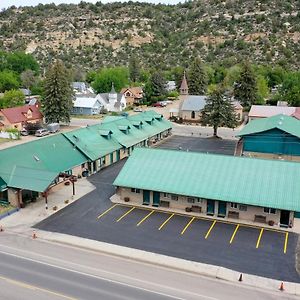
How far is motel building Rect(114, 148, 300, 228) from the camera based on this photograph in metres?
33.7

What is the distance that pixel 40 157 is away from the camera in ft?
140

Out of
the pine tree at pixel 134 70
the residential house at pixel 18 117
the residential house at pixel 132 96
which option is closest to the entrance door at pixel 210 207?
the residential house at pixel 18 117

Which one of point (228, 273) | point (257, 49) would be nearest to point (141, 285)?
point (228, 273)

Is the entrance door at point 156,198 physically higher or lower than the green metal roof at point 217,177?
lower

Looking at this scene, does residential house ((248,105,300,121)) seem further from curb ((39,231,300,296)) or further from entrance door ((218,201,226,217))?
curb ((39,231,300,296))

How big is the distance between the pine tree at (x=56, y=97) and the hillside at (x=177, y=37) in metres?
86.2

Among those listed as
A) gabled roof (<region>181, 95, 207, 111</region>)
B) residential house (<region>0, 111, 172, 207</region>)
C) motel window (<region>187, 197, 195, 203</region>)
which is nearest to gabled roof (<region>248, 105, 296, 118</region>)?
gabled roof (<region>181, 95, 207, 111</region>)

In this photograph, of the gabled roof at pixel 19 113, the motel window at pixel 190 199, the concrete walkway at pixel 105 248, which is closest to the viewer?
the concrete walkway at pixel 105 248

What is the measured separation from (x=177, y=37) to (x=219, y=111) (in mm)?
120528

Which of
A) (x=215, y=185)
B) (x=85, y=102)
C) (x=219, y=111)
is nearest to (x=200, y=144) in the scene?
(x=219, y=111)

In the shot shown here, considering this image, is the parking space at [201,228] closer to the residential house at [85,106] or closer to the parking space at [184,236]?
the parking space at [184,236]

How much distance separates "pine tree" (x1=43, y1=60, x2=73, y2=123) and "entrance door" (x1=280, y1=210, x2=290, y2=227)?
56.3 meters

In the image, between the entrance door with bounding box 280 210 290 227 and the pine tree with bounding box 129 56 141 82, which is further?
the pine tree with bounding box 129 56 141 82

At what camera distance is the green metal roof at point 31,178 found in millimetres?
36000
